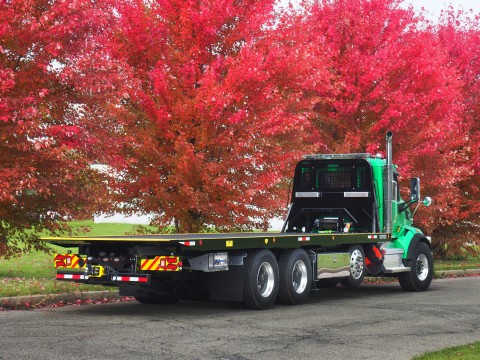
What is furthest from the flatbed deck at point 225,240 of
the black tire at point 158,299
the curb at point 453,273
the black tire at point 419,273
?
the curb at point 453,273

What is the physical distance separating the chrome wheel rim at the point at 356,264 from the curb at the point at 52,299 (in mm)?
4459

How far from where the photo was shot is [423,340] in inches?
405

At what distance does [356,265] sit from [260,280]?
3257mm

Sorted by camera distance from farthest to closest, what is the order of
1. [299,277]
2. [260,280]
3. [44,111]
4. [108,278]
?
[44,111], [299,277], [260,280], [108,278]

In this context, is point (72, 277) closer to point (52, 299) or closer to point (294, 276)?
point (52, 299)

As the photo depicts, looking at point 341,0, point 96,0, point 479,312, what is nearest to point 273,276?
point 479,312

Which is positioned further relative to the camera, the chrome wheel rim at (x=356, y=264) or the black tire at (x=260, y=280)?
the chrome wheel rim at (x=356, y=264)

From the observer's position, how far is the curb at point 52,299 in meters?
13.5

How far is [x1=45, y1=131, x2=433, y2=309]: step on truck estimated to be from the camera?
→ 496 inches

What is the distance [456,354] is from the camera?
907 cm

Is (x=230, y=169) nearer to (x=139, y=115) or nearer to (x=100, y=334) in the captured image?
(x=139, y=115)

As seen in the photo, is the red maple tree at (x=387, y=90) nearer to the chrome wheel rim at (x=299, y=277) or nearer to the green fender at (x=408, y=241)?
the green fender at (x=408, y=241)

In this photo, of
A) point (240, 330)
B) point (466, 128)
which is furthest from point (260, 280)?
point (466, 128)

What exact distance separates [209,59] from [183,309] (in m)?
7.31
